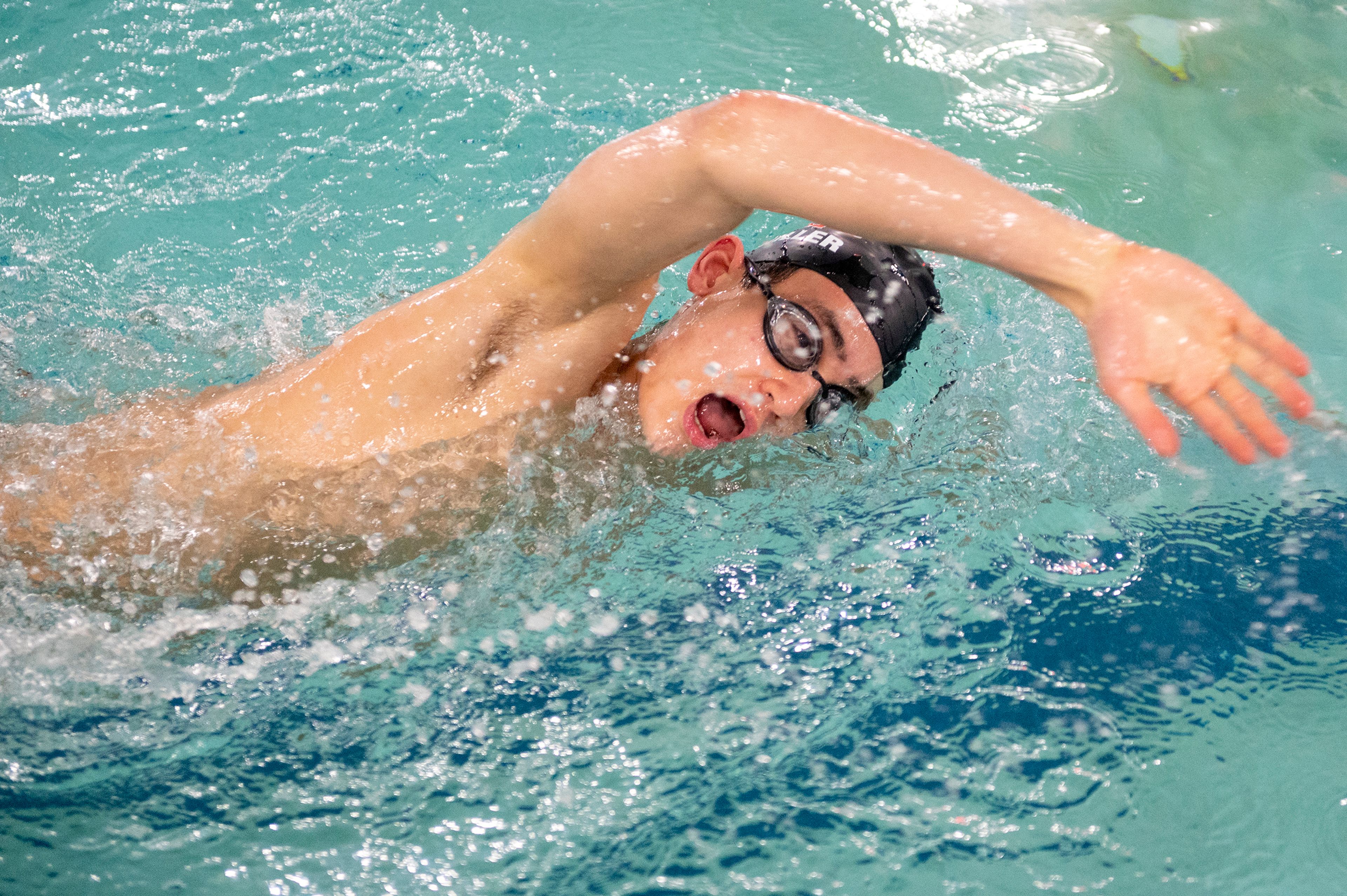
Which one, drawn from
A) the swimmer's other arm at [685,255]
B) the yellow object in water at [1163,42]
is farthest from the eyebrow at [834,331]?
the yellow object in water at [1163,42]

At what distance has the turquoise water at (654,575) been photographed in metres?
1.82

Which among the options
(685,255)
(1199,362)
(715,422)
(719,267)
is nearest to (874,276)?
(719,267)

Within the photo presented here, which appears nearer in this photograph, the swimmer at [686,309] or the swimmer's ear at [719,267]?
the swimmer at [686,309]

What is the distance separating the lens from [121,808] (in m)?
1.77

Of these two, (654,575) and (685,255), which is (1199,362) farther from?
(654,575)

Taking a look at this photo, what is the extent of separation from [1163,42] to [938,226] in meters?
3.42

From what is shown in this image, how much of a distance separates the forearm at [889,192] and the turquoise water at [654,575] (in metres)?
0.90

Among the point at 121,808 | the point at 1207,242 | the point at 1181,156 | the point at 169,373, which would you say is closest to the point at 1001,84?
the point at 1181,156

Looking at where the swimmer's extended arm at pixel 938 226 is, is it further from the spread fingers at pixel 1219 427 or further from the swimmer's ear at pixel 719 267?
the swimmer's ear at pixel 719 267

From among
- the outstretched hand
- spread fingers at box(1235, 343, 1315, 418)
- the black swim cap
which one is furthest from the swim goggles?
spread fingers at box(1235, 343, 1315, 418)

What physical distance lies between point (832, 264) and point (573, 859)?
135cm

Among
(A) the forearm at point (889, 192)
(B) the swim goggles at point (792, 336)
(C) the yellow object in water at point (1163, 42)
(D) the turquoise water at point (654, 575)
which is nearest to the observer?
(A) the forearm at point (889, 192)

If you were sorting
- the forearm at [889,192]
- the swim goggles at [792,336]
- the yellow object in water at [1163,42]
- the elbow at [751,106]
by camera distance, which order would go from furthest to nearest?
the yellow object in water at [1163,42], the swim goggles at [792,336], the elbow at [751,106], the forearm at [889,192]

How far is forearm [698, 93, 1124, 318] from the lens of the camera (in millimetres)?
1399
